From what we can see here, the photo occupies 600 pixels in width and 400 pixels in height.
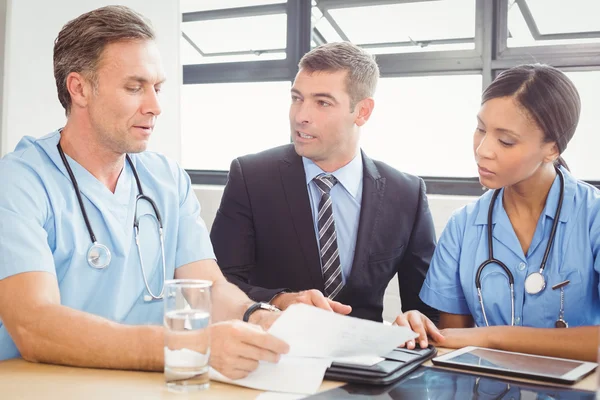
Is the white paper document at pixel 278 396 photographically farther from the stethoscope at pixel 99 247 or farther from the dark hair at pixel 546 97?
the dark hair at pixel 546 97

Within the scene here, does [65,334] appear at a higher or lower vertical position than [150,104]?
lower

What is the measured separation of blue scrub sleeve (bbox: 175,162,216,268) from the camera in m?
1.73

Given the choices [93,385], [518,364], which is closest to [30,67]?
[93,385]

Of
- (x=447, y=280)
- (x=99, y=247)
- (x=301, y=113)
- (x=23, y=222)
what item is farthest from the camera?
(x=301, y=113)

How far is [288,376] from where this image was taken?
1090 millimetres

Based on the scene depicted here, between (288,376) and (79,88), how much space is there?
3.17ft

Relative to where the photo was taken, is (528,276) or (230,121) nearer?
(528,276)

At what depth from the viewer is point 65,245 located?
4.76 feet

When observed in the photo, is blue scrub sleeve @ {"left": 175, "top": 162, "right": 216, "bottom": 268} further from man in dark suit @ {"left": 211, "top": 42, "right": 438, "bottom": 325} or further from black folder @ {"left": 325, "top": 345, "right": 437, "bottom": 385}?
black folder @ {"left": 325, "top": 345, "right": 437, "bottom": 385}

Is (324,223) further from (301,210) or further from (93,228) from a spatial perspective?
(93,228)

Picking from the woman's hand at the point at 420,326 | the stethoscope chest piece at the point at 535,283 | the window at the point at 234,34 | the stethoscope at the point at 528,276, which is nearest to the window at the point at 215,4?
the window at the point at 234,34

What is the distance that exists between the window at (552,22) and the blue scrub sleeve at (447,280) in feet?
5.77

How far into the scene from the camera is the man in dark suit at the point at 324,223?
216 centimetres

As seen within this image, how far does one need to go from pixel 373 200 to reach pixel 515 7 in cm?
166
